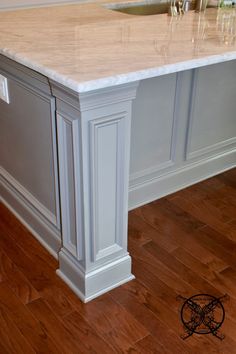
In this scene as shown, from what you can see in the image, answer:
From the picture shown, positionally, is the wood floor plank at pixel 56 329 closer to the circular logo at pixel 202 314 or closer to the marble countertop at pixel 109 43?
the circular logo at pixel 202 314

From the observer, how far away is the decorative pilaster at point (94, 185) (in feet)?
5.04

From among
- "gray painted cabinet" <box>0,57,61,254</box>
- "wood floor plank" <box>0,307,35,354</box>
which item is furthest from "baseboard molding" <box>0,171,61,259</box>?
"wood floor plank" <box>0,307,35,354</box>

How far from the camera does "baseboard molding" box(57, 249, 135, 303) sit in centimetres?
183

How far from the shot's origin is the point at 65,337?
5.53 feet

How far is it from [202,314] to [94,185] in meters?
0.70

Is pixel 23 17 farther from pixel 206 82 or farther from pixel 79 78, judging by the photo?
pixel 79 78

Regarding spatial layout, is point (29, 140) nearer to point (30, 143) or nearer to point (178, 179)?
point (30, 143)

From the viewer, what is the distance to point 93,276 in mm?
1827

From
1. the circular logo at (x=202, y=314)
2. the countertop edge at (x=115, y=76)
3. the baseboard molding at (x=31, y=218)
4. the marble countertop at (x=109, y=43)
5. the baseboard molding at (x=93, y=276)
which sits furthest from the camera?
the baseboard molding at (x=31, y=218)

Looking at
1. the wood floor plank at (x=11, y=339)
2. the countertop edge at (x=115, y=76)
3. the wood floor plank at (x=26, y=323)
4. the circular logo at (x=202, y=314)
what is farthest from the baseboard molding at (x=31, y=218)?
the countertop edge at (x=115, y=76)

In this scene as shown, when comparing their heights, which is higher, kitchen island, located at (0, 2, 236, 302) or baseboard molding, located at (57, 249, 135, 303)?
kitchen island, located at (0, 2, 236, 302)

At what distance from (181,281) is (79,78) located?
1.05 m

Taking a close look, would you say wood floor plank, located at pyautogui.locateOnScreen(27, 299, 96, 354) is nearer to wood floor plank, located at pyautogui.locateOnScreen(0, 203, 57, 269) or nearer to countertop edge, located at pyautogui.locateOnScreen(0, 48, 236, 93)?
wood floor plank, located at pyautogui.locateOnScreen(0, 203, 57, 269)

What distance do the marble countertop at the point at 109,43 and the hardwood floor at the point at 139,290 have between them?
927 millimetres
